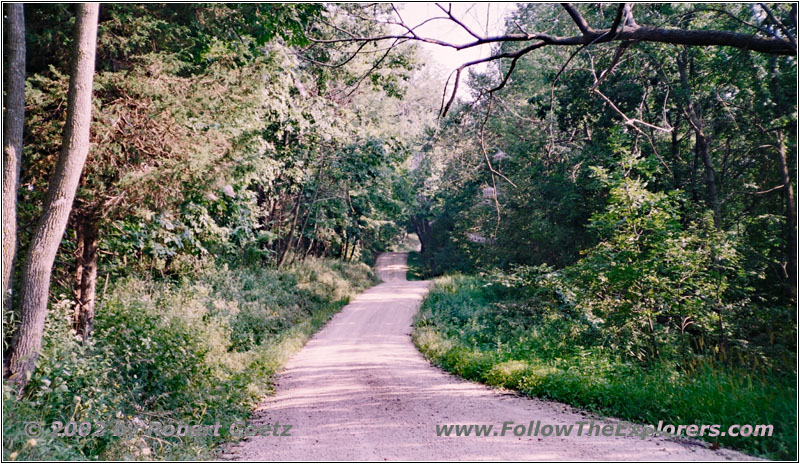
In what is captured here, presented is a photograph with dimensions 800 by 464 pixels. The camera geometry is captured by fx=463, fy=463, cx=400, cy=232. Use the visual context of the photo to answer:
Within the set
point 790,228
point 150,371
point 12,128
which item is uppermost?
point 12,128

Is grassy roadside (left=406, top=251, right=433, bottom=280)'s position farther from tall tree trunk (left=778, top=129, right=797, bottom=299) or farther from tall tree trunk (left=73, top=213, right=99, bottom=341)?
tall tree trunk (left=73, top=213, right=99, bottom=341)

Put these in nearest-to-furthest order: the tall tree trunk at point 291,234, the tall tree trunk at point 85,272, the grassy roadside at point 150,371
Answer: the grassy roadside at point 150,371 < the tall tree trunk at point 85,272 < the tall tree trunk at point 291,234

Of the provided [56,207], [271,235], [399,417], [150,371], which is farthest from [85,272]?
[271,235]

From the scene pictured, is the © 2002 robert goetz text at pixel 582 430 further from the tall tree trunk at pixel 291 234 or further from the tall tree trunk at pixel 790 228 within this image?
the tall tree trunk at pixel 291 234

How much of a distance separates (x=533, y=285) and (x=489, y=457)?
24.4 ft

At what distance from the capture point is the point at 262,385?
771 centimetres

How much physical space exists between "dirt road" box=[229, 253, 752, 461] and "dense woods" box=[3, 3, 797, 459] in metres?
0.54

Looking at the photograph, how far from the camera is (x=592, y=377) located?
6.66 metres

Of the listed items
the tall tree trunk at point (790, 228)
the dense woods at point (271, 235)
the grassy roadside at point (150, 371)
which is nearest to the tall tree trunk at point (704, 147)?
the dense woods at point (271, 235)

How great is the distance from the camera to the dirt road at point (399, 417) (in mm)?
4469

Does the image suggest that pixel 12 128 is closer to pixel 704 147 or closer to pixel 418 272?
pixel 704 147

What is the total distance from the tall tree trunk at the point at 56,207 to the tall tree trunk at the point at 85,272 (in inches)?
60.6

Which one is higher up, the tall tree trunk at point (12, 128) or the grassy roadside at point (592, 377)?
the tall tree trunk at point (12, 128)

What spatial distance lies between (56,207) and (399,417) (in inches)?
183
